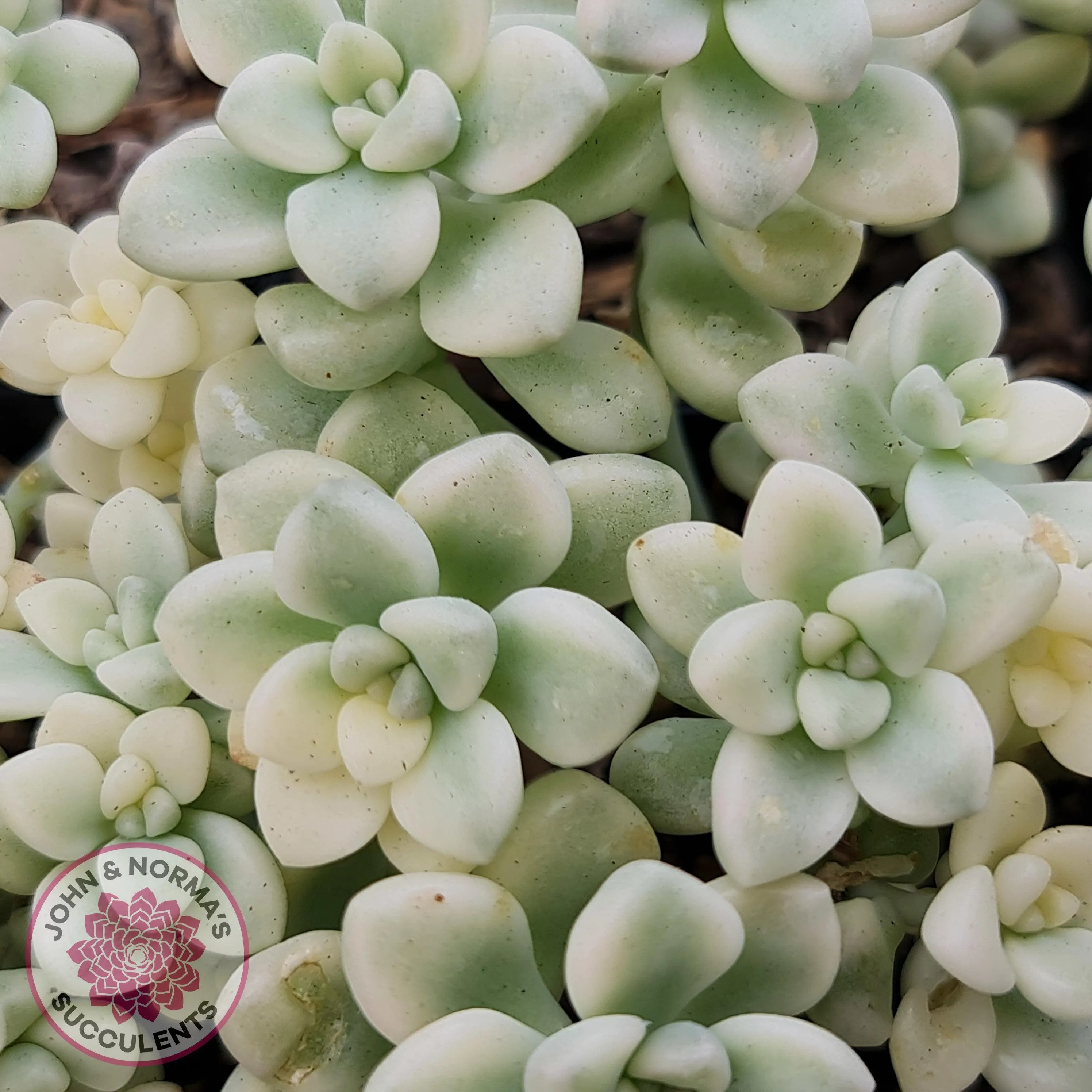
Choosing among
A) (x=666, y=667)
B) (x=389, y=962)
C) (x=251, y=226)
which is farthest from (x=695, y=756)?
(x=251, y=226)

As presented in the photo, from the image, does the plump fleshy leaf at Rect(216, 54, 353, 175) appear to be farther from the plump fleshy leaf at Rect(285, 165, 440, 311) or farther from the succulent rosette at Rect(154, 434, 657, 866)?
the succulent rosette at Rect(154, 434, 657, 866)

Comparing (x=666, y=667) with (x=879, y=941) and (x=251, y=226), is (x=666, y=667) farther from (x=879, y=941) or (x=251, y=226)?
(x=251, y=226)

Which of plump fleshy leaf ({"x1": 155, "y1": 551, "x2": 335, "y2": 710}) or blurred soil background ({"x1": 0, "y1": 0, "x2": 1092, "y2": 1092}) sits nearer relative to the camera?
plump fleshy leaf ({"x1": 155, "y1": 551, "x2": 335, "y2": 710})

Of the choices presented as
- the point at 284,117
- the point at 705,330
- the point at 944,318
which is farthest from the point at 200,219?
the point at 944,318

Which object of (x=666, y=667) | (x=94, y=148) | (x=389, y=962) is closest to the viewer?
(x=389, y=962)

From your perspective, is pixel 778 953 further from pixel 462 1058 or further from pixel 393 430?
pixel 393 430

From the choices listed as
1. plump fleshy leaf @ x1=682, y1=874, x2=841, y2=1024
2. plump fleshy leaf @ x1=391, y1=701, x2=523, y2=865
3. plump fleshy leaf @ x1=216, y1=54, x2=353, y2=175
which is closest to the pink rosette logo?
plump fleshy leaf @ x1=391, y1=701, x2=523, y2=865
